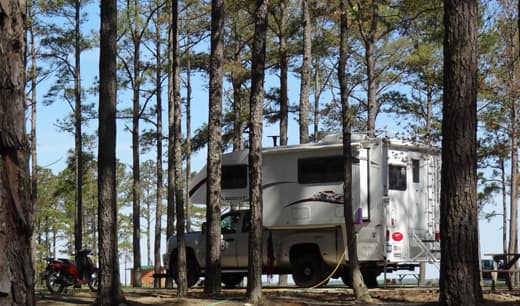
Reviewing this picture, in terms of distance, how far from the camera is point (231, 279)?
2177 cm

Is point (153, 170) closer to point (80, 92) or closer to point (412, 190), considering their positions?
point (80, 92)

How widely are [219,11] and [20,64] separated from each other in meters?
12.7

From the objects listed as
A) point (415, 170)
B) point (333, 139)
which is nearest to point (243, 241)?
point (333, 139)

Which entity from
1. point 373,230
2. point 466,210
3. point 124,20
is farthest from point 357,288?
point 124,20

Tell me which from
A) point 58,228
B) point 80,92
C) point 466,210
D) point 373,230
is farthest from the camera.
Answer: point 58,228

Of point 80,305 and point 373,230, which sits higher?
point 373,230

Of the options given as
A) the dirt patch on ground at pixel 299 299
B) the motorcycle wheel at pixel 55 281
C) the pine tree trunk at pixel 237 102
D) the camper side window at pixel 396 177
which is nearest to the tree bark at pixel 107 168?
the dirt patch on ground at pixel 299 299

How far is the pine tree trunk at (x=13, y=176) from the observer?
3.73 meters

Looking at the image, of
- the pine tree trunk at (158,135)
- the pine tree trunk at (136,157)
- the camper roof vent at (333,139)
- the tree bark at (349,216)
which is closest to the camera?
the tree bark at (349,216)

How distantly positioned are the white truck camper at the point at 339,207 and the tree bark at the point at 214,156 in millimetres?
3128

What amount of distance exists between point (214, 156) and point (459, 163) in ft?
23.4

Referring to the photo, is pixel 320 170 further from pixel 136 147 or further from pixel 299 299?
pixel 136 147

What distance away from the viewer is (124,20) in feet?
111

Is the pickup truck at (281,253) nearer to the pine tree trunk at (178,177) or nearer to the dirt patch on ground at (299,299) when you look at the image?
the dirt patch on ground at (299,299)
